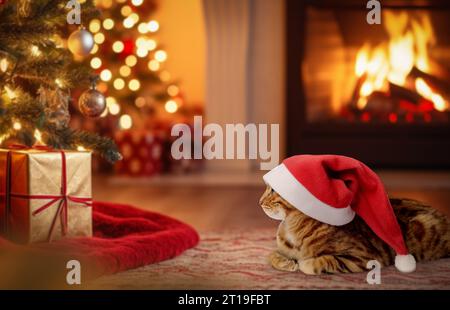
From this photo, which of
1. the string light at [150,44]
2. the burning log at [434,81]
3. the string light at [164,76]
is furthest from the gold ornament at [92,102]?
the burning log at [434,81]

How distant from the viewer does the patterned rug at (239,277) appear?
2.08 metres

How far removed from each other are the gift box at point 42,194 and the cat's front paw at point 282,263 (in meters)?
0.66

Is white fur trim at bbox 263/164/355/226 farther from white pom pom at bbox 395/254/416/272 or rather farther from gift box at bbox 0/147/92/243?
gift box at bbox 0/147/92/243

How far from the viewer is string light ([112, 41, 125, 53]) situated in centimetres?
499

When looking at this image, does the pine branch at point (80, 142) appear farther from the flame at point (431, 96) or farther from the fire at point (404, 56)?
the flame at point (431, 96)

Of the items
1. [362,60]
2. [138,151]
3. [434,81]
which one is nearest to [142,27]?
[138,151]

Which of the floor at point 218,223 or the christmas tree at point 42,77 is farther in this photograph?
the christmas tree at point 42,77

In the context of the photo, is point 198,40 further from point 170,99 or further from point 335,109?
point 335,109

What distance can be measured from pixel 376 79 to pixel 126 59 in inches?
62.7

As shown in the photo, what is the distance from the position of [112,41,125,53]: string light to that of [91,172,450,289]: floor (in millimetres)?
853

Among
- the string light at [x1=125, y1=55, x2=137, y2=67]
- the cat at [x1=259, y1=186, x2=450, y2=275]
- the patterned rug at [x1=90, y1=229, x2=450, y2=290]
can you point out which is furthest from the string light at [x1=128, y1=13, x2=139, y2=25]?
the cat at [x1=259, y1=186, x2=450, y2=275]

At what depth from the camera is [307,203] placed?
7.23 ft
